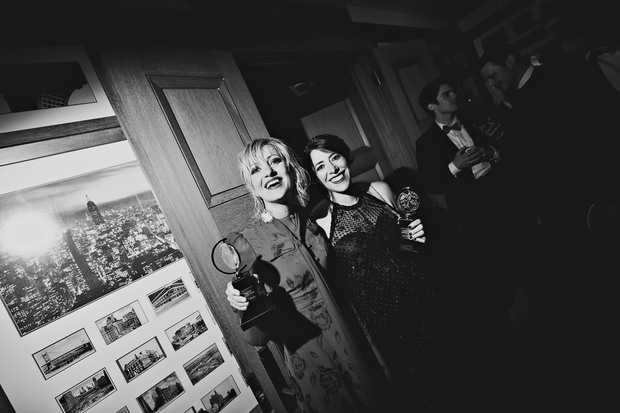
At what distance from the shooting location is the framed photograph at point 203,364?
11.1ft

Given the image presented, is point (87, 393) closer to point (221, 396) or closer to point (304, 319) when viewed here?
point (221, 396)

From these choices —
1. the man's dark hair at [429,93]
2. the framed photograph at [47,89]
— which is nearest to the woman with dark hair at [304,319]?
the framed photograph at [47,89]

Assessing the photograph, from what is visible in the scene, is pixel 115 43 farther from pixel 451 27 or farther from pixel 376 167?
pixel 451 27

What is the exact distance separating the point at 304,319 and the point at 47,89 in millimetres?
2327

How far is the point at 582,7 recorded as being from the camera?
92.3 inches

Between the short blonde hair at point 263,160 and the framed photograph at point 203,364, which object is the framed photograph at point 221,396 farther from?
the short blonde hair at point 263,160

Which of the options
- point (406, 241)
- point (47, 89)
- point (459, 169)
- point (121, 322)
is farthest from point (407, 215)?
point (121, 322)

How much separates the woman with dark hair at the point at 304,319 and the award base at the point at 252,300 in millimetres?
172

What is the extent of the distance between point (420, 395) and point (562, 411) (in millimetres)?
1091

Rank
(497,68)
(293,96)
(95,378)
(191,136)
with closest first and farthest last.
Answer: (191,136) < (95,378) < (293,96) < (497,68)

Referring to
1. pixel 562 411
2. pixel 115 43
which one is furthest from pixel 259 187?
Result: pixel 562 411

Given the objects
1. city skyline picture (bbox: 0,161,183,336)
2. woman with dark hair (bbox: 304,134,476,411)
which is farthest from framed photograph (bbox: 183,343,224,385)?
woman with dark hair (bbox: 304,134,476,411)

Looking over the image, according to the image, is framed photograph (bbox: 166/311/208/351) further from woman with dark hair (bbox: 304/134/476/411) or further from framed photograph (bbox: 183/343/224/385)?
woman with dark hair (bbox: 304/134/476/411)

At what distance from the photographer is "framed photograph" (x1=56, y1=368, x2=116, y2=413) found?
2.66 meters
